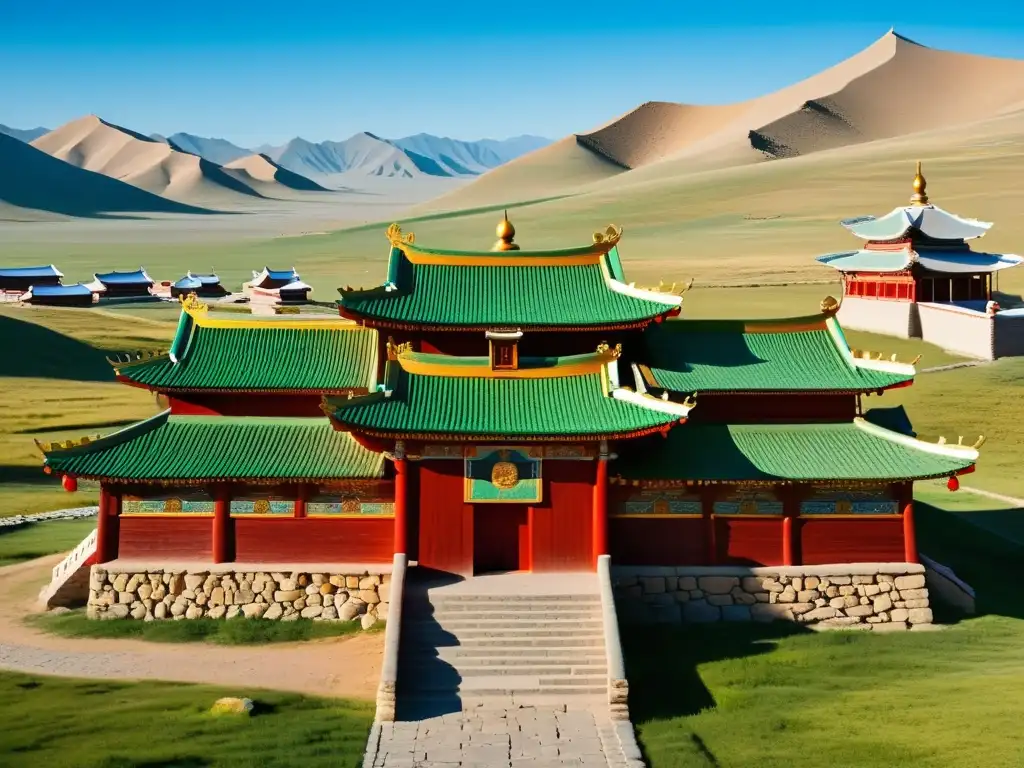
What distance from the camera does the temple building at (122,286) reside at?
111m

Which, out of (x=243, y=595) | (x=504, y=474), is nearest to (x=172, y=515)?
(x=243, y=595)

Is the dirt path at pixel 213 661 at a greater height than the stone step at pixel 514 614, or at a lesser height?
lesser

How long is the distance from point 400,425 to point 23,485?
73.7 feet

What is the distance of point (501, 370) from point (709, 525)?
18.9 ft

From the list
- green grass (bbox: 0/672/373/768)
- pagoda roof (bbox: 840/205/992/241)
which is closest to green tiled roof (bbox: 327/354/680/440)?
green grass (bbox: 0/672/373/768)

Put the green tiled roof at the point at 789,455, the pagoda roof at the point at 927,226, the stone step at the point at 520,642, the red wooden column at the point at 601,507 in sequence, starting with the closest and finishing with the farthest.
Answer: the stone step at the point at 520,642 < the red wooden column at the point at 601,507 < the green tiled roof at the point at 789,455 < the pagoda roof at the point at 927,226

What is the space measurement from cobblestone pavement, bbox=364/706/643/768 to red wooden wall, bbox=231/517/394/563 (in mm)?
6352

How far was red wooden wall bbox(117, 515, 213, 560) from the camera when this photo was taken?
92.5 ft

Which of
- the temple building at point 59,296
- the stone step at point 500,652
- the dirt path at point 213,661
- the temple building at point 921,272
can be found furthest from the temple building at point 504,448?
the temple building at point 59,296

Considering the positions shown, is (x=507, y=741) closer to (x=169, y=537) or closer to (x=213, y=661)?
(x=213, y=661)

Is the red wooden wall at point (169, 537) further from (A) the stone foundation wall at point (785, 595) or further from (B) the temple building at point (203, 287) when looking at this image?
(B) the temple building at point (203, 287)

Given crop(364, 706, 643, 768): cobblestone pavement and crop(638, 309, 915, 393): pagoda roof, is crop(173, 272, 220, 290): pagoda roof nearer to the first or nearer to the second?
crop(638, 309, 915, 393): pagoda roof

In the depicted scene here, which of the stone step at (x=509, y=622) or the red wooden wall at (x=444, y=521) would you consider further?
the red wooden wall at (x=444, y=521)

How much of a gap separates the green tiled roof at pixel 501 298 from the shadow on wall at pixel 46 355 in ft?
134
